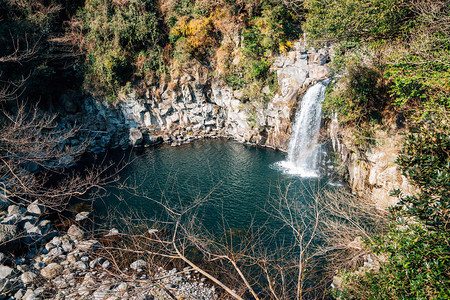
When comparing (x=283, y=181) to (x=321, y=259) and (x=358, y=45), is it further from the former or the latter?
(x=358, y=45)

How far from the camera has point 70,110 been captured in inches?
790

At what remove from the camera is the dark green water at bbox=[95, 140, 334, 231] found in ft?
34.6

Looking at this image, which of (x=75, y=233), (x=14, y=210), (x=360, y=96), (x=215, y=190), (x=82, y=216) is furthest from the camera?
(x=215, y=190)

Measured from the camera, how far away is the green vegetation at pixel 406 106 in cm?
375

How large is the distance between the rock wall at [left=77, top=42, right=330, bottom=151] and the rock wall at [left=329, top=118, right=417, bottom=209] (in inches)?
254

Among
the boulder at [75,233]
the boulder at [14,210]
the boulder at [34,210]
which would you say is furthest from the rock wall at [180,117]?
the boulder at [75,233]

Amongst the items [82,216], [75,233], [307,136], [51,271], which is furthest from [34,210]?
[307,136]

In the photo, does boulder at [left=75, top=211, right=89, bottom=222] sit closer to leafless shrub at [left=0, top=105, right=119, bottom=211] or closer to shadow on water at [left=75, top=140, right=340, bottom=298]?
shadow on water at [left=75, top=140, right=340, bottom=298]

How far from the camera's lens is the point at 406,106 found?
328 inches

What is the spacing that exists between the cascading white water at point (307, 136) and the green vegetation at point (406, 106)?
192 cm

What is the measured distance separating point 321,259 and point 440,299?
4822mm

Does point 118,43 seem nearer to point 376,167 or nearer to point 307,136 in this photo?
point 307,136

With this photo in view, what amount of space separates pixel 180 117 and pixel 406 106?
15.7 m

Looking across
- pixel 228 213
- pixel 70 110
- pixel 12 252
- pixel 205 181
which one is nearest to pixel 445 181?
pixel 228 213
